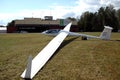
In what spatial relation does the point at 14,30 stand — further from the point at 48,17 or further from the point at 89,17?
the point at 89,17

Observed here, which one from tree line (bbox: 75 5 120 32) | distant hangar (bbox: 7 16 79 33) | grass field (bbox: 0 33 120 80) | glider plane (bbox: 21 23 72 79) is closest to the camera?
glider plane (bbox: 21 23 72 79)

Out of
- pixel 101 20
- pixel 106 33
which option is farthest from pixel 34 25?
pixel 106 33

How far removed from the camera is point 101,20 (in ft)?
298

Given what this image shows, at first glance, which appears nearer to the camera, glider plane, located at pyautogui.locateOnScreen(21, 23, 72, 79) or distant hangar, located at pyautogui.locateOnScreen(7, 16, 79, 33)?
glider plane, located at pyautogui.locateOnScreen(21, 23, 72, 79)

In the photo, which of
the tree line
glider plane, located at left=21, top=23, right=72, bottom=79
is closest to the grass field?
glider plane, located at left=21, top=23, right=72, bottom=79

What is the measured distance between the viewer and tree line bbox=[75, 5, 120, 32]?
295ft

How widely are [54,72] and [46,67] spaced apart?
2.96ft

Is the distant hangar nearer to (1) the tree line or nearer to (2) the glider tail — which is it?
(1) the tree line

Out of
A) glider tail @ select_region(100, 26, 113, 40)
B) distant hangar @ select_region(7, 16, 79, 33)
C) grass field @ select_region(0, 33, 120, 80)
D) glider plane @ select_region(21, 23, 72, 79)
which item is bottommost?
distant hangar @ select_region(7, 16, 79, 33)

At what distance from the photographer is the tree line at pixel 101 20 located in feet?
295

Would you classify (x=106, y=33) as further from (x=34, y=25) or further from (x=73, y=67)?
(x=34, y=25)

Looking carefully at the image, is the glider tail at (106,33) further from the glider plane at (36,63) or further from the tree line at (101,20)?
the tree line at (101,20)

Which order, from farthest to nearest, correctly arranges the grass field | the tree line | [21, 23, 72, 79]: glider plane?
the tree line < the grass field < [21, 23, 72, 79]: glider plane

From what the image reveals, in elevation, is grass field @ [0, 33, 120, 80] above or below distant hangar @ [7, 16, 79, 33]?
above
